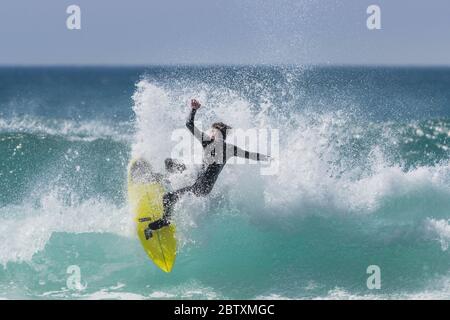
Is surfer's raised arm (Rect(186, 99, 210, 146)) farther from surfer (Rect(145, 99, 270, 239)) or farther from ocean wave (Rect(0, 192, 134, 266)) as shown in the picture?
ocean wave (Rect(0, 192, 134, 266))

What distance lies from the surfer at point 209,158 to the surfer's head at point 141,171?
929 mm

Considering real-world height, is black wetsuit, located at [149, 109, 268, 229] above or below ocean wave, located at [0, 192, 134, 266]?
above

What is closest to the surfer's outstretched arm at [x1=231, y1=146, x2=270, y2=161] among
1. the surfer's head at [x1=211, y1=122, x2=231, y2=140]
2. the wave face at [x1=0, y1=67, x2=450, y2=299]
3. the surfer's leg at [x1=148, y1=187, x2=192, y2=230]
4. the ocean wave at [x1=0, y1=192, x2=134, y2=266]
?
the surfer's head at [x1=211, y1=122, x2=231, y2=140]

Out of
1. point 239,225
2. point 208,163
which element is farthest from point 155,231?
point 239,225

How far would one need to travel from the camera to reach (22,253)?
906 centimetres

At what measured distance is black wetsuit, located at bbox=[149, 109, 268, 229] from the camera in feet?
26.9

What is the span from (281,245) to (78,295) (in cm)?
343

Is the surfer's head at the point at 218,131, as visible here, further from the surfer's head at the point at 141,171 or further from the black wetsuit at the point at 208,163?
the surfer's head at the point at 141,171

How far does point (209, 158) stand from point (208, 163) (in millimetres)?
85

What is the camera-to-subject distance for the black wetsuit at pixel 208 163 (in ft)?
26.9

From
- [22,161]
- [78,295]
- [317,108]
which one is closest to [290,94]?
[317,108]

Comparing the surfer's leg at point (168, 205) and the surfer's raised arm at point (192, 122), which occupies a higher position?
the surfer's raised arm at point (192, 122)

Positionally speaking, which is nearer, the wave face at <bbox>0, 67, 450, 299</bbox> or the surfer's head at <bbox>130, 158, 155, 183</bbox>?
the wave face at <bbox>0, 67, 450, 299</bbox>

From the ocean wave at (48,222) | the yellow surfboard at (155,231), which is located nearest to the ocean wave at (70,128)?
the ocean wave at (48,222)
